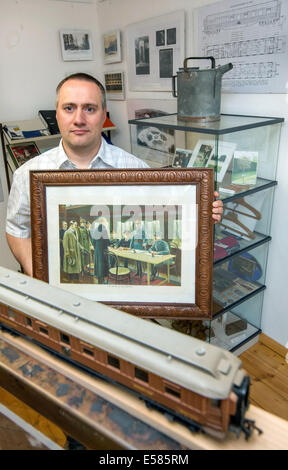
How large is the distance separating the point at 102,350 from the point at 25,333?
0.22m

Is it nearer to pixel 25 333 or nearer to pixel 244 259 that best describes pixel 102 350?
pixel 25 333

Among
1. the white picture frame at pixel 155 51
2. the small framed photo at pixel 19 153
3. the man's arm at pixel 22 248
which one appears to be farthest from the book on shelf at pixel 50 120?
the man's arm at pixel 22 248

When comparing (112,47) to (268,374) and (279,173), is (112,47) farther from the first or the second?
(268,374)

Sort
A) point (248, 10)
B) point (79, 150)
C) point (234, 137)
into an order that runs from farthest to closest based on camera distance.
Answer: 1. point (248, 10)
2. point (234, 137)
3. point (79, 150)

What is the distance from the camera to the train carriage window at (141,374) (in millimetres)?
593

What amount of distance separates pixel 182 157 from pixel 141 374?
55.2 inches

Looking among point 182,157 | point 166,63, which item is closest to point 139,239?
point 182,157

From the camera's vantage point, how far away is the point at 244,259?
Result: 203 cm

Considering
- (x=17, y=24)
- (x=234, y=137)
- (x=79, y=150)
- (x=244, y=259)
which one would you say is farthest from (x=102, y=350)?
(x=17, y=24)

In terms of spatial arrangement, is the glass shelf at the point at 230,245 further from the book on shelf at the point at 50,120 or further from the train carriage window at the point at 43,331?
the book on shelf at the point at 50,120

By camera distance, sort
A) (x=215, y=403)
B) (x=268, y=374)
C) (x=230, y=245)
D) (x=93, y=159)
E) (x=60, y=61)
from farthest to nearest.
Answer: (x=60, y=61)
(x=268, y=374)
(x=230, y=245)
(x=93, y=159)
(x=215, y=403)

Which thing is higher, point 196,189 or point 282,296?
point 196,189

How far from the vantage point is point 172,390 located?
56 cm

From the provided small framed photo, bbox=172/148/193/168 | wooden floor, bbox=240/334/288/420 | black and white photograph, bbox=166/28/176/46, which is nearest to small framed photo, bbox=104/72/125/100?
black and white photograph, bbox=166/28/176/46
